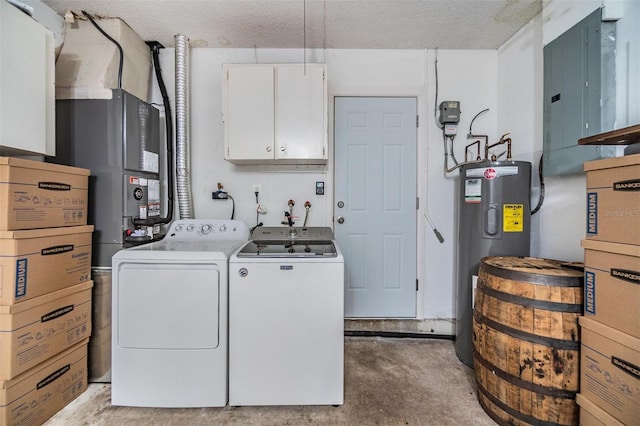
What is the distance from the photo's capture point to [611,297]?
1168 millimetres

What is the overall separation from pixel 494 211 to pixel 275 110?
173 cm

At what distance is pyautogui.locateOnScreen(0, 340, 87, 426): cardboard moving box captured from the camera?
4.42 feet

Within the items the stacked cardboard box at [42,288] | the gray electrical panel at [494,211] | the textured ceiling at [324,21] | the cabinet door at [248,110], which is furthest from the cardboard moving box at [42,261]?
the gray electrical panel at [494,211]

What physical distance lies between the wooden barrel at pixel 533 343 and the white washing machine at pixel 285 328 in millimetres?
795

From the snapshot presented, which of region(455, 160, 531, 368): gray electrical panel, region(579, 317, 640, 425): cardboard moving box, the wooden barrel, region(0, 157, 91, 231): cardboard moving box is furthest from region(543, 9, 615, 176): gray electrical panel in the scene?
region(0, 157, 91, 231): cardboard moving box

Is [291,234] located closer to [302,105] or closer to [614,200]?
[302,105]

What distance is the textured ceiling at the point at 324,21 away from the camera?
6.51 ft

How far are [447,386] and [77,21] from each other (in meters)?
3.63

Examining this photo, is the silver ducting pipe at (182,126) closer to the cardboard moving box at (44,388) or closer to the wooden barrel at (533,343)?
the cardboard moving box at (44,388)

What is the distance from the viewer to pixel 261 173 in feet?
8.39

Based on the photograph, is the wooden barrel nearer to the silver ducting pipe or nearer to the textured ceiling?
the textured ceiling

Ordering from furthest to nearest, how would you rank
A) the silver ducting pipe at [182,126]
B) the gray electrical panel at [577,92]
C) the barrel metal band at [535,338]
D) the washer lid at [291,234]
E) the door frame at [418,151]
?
the door frame at [418,151] < the silver ducting pipe at [182,126] < the washer lid at [291,234] < the gray electrical panel at [577,92] < the barrel metal band at [535,338]

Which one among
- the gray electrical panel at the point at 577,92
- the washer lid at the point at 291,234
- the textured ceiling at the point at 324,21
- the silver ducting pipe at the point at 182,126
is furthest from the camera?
the silver ducting pipe at the point at 182,126

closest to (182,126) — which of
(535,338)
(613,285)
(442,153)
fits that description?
(442,153)
